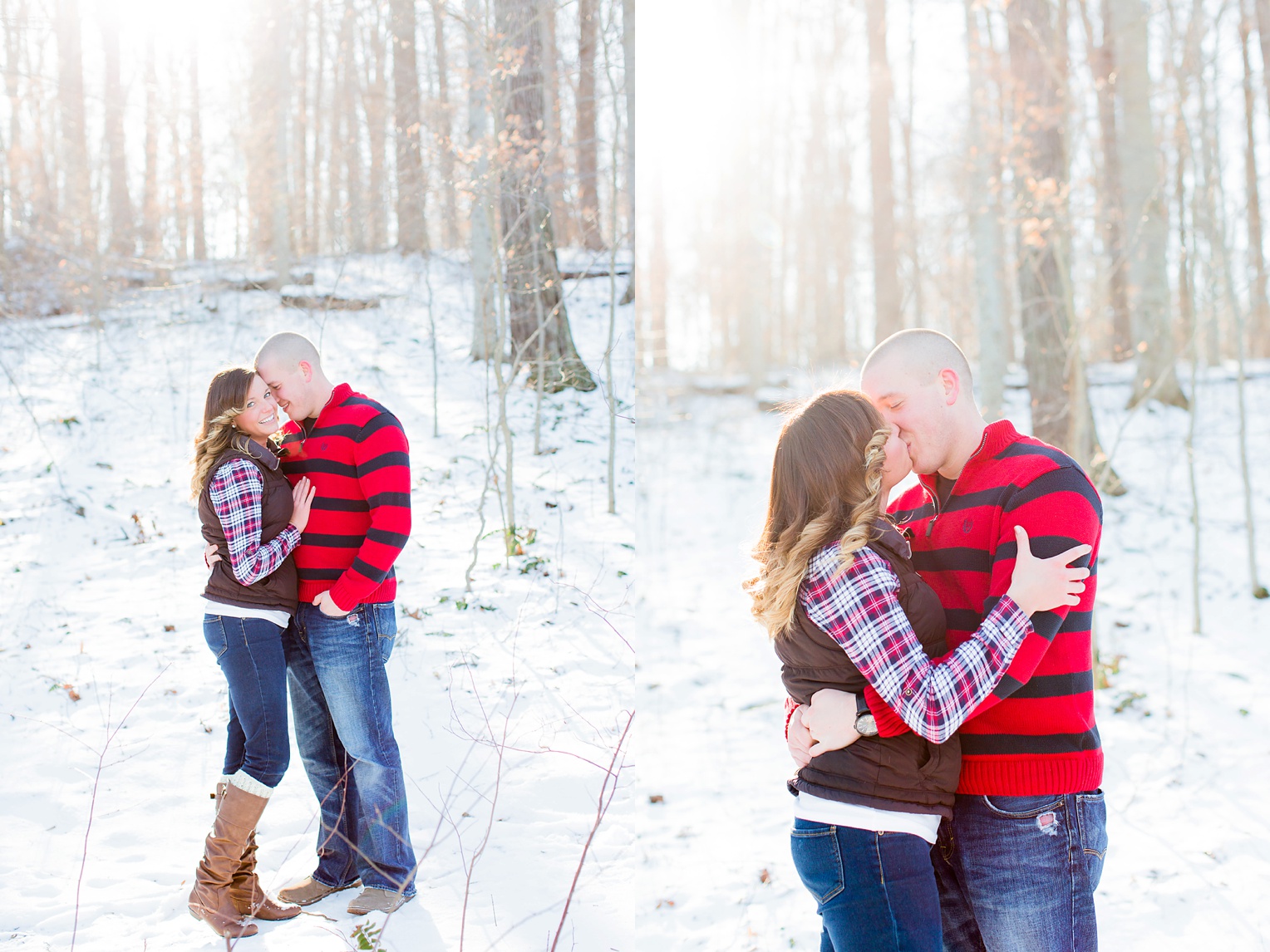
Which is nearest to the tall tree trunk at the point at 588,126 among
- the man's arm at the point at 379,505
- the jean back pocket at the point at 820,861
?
the man's arm at the point at 379,505

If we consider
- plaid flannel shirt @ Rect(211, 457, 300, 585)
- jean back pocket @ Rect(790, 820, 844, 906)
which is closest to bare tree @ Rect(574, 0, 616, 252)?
plaid flannel shirt @ Rect(211, 457, 300, 585)

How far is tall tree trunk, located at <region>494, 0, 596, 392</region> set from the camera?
3.39 metres

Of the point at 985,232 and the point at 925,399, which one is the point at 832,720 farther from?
the point at 985,232

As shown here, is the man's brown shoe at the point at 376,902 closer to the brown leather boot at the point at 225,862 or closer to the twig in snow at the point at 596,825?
the brown leather boot at the point at 225,862

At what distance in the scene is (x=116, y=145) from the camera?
4.71 metres

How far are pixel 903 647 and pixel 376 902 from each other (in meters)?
1.72

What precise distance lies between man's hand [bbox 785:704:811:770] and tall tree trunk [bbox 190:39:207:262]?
3.57 m

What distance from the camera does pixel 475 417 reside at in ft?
11.9

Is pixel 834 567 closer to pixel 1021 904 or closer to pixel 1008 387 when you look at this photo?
pixel 1021 904

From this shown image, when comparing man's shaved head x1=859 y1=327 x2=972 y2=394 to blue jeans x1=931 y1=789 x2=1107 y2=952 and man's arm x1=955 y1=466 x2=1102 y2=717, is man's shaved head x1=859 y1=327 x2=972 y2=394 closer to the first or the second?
man's arm x1=955 y1=466 x2=1102 y2=717

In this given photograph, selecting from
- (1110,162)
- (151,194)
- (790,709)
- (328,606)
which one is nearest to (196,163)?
(151,194)

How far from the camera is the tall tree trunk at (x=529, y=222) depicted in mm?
3395

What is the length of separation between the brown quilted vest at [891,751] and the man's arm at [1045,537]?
0.10 metres

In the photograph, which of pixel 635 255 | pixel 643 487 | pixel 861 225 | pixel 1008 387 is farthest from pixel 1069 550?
pixel 861 225
